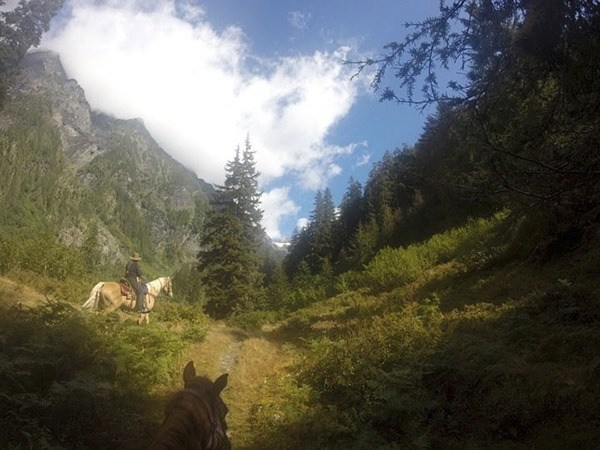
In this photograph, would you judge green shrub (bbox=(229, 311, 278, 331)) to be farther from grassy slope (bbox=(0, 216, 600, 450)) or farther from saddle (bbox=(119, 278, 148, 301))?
saddle (bbox=(119, 278, 148, 301))

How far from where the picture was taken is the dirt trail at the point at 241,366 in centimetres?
864

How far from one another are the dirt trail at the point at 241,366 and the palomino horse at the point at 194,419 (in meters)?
3.97

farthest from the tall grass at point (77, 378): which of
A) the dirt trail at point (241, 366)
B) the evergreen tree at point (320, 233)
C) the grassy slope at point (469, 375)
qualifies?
the evergreen tree at point (320, 233)

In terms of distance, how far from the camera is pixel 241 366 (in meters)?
11.9

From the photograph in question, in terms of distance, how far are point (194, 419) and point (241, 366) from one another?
344 inches

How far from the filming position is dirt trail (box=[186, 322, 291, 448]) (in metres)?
8.64

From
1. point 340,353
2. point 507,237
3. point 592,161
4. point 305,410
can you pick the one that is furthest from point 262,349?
point 592,161

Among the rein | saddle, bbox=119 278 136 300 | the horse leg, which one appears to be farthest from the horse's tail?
the rein

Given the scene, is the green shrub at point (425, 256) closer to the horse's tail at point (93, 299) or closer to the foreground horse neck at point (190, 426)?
the horse's tail at point (93, 299)

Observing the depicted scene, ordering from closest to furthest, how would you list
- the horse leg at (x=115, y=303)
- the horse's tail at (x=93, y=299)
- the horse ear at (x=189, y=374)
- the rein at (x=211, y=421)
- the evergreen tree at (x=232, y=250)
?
the rein at (x=211, y=421) < the horse ear at (x=189, y=374) < the horse's tail at (x=93, y=299) < the horse leg at (x=115, y=303) < the evergreen tree at (x=232, y=250)

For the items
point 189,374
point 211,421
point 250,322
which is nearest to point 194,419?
point 211,421

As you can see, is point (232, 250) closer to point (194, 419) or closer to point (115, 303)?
point (115, 303)

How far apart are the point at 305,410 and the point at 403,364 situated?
7.44 feet

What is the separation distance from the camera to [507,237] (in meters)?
16.8
